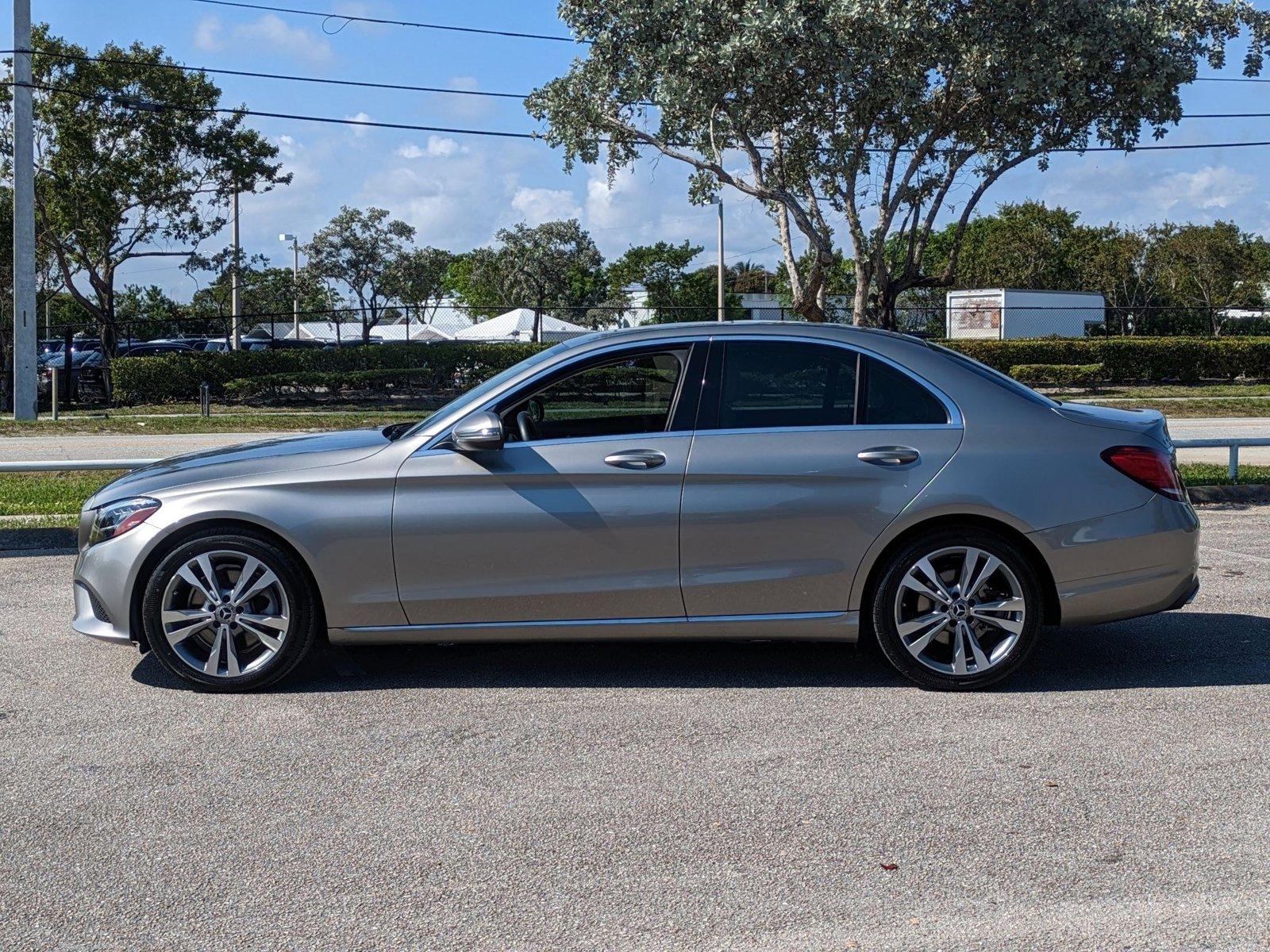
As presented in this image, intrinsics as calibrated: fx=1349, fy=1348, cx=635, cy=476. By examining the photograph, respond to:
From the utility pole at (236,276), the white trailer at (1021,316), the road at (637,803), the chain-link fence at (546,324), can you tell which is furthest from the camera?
the white trailer at (1021,316)

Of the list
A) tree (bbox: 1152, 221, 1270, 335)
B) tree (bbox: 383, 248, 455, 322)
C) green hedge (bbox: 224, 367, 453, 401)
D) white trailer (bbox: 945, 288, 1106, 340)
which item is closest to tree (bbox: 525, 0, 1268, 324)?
green hedge (bbox: 224, 367, 453, 401)

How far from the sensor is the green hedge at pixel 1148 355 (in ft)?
108

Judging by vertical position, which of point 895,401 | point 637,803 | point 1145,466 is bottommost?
point 637,803

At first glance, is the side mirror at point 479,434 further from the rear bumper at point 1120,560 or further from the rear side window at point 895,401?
the rear bumper at point 1120,560

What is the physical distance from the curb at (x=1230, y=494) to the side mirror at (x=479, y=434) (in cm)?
855

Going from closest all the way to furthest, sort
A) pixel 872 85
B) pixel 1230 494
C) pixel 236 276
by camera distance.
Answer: pixel 1230 494
pixel 872 85
pixel 236 276

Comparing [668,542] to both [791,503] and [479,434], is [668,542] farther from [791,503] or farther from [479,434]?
[479,434]

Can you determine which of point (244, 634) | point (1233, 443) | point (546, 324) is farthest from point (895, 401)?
point (546, 324)

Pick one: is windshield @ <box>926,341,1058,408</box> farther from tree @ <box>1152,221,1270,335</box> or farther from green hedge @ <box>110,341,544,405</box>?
tree @ <box>1152,221,1270,335</box>

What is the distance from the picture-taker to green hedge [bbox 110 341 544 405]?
2961 cm

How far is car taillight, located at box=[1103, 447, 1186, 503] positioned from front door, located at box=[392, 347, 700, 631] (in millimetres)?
1887

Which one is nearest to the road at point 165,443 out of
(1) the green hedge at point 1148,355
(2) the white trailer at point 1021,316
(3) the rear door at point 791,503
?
(1) the green hedge at point 1148,355

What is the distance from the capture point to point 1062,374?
104ft

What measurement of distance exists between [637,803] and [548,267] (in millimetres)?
70972
